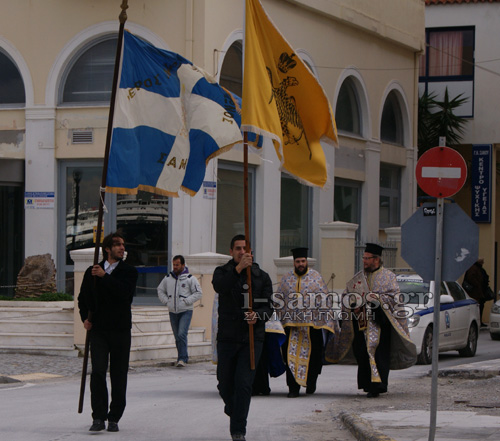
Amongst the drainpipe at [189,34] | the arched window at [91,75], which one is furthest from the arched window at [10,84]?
the drainpipe at [189,34]

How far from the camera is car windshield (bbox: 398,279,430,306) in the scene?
1945cm

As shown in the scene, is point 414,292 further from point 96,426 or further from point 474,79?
point 474,79

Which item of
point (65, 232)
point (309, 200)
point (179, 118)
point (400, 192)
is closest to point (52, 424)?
point (179, 118)

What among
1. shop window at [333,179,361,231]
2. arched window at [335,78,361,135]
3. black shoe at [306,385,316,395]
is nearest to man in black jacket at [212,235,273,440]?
black shoe at [306,385,316,395]

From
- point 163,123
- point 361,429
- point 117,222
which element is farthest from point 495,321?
point 163,123

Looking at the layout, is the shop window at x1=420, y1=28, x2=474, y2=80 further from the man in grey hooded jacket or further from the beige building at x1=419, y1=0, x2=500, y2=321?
the man in grey hooded jacket

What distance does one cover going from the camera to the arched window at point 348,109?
94.2 ft

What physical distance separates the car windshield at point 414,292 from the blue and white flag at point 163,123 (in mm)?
8201

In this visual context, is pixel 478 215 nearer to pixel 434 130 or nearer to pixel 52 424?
pixel 434 130

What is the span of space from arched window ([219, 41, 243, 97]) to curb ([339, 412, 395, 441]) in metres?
12.7

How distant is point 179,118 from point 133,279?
186 cm

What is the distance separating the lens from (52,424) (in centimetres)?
1118

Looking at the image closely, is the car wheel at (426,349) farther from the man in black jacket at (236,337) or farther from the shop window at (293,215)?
the man in black jacket at (236,337)

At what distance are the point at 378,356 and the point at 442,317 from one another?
578cm
